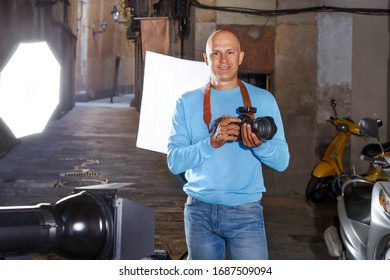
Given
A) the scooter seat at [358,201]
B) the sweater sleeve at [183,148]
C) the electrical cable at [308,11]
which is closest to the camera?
the sweater sleeve at [183,148]

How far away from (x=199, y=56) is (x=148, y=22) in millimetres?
973

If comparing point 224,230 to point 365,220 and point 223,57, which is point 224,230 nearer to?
point 223,57

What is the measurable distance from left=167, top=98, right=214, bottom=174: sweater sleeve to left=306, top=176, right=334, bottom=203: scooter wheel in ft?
10.3

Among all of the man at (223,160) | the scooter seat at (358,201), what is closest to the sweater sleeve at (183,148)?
the man at (223,160)

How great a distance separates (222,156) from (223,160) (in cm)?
1

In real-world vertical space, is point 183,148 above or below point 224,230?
above

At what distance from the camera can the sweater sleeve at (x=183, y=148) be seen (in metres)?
1.79

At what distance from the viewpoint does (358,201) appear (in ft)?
9.62

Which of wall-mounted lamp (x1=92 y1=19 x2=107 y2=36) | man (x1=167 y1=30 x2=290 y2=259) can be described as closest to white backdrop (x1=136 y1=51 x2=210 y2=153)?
man (x1=167 y1=30 x2=290 y2=259)

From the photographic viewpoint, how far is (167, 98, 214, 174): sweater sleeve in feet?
5.86

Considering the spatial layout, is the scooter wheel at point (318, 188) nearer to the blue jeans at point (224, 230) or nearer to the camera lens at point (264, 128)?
the blue jeans at point (224, 230)

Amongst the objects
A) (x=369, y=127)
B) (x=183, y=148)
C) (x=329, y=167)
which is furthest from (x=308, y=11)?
(x=183, y=148)

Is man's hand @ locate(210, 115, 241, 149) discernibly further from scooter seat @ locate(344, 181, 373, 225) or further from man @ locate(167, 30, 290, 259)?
scooter seat @ locate(344, 181, 373, 225)

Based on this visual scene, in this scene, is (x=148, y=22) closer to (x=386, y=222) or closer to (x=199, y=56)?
(x=199, y=56)
